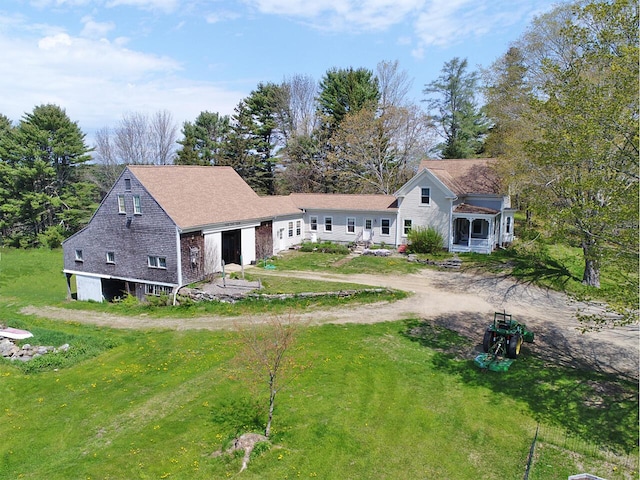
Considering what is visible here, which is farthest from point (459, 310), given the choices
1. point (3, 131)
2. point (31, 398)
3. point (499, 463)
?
point (3, 131)

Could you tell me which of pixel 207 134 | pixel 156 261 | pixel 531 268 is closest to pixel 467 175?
pixel 531 268

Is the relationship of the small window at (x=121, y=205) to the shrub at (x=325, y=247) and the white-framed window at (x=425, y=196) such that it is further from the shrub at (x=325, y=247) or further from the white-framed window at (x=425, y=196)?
the white-framed window at (x=425, y=196)

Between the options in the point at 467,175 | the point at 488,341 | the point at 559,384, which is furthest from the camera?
the point at 467,175

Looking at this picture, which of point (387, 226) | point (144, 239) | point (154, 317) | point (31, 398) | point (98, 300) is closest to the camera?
point (31, 398)

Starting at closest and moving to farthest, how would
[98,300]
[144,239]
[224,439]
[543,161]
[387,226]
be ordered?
[224,439]
[543,161]
[144,239]
[98,300]
[387,226]

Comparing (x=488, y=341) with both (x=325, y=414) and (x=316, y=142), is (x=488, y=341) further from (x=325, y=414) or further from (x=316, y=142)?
(x=316, y=142)

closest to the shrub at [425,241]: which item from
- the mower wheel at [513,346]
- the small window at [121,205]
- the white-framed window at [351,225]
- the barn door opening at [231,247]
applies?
the white-framed window at [351,225]

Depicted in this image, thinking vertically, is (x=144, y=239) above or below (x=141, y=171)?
below

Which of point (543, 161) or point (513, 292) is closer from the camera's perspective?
point (543, 161)

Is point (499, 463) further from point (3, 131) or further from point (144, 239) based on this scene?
point (3, 131)
